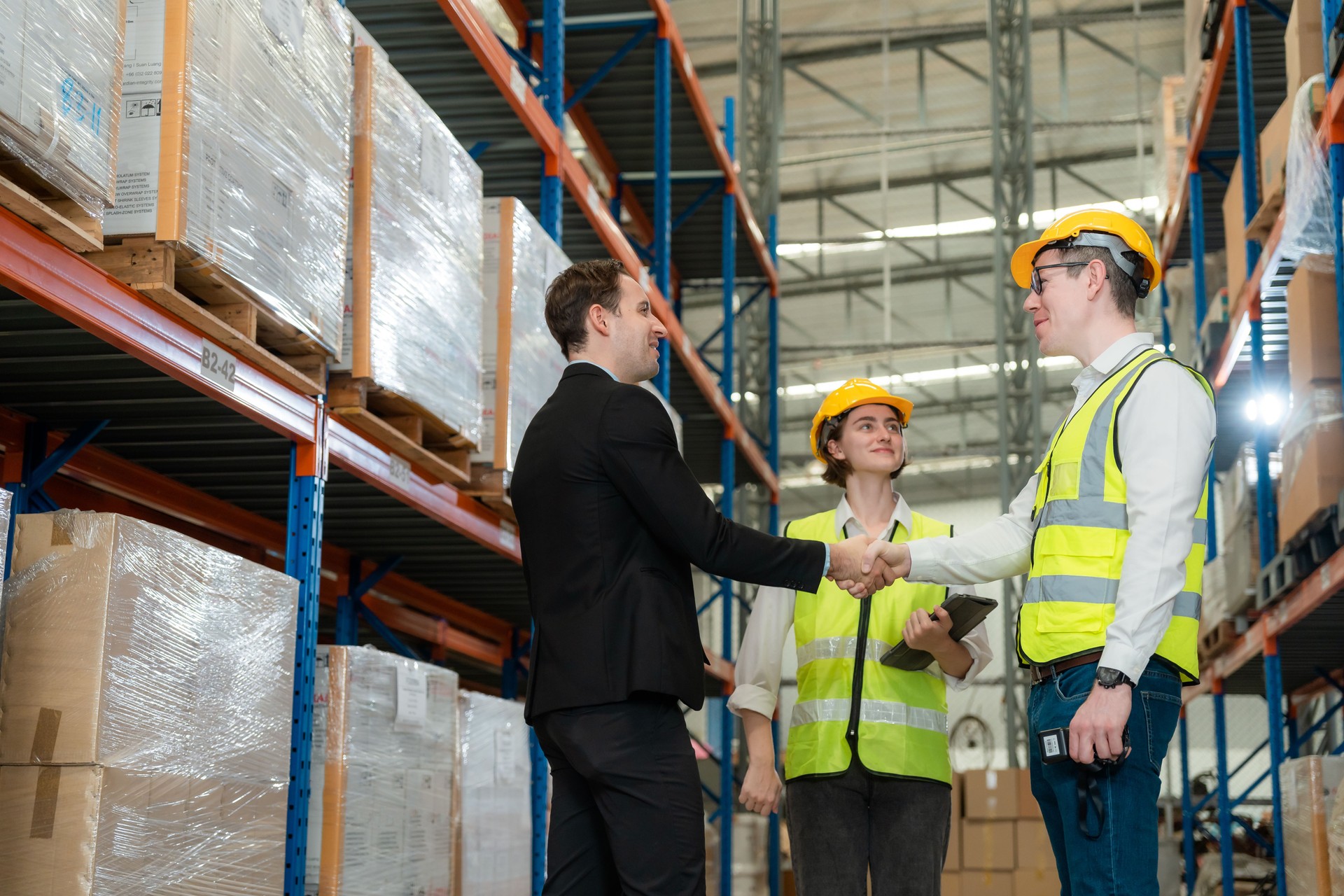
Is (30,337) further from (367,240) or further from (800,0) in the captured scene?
(800,0)

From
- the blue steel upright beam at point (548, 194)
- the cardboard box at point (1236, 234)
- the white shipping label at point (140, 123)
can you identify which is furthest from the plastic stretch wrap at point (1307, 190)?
the white shipping label at point (140, 123)

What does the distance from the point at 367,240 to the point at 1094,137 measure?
17.2 meters

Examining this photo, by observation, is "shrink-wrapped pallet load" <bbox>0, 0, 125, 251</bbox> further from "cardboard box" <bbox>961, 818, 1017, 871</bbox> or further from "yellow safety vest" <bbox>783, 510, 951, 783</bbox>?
"cardboard box" <bbox>961, 818, 1017, 871</bbox>

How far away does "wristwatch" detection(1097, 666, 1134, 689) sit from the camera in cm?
255

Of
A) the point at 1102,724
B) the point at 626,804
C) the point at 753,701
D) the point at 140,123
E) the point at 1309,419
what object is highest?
the point at 1309,419

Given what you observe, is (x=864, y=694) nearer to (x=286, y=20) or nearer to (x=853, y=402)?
(x=853, y=402)

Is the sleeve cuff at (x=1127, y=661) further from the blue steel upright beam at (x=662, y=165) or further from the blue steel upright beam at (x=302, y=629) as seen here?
the blue steel upright beam at (x=662, y=165)

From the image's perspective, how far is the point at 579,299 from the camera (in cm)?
322

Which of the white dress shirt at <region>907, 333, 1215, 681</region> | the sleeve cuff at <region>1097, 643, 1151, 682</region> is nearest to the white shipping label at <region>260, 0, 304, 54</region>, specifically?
the white dress shirt at <region>907, 333, 1215, 681</region>

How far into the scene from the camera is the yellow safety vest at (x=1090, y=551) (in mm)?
2705

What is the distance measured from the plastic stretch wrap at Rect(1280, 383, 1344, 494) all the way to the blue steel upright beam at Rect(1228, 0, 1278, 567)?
3.33ft

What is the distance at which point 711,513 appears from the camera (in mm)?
2955

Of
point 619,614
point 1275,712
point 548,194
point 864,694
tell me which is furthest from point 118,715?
point 1275,712

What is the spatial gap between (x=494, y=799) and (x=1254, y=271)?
18.9ft
